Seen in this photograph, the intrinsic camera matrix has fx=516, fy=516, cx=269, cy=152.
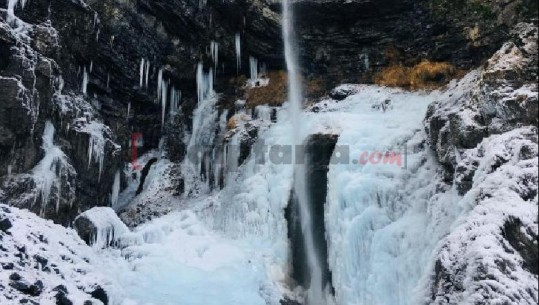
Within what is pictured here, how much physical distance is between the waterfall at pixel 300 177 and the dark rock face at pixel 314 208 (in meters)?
0.12

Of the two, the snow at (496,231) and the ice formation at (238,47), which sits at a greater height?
the ice formation at (238,47)

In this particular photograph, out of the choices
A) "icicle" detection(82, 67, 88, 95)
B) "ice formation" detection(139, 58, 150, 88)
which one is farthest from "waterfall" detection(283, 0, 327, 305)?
"icicle" detection(82, 67, 88, 95)

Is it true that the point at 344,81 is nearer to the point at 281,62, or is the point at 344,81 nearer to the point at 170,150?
the point at 281,62

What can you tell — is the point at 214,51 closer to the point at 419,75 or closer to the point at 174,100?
the point at 174,100

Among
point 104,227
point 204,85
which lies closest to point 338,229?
point 104,227

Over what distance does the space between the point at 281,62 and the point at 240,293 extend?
1187 centimetres

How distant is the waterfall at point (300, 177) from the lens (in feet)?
46.8

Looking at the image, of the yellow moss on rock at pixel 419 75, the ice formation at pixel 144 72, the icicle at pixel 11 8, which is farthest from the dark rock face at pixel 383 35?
the icicle at pixel 11 8

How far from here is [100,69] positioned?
19594 millimetres

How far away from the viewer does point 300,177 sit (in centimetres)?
1648

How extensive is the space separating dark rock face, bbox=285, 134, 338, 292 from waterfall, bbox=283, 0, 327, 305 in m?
0.12

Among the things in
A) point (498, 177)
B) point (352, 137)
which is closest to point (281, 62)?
point (352, 137)

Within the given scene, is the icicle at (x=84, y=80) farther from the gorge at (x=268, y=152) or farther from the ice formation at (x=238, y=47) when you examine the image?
the ice formation at (x=238, y=47)

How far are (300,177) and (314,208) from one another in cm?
130
